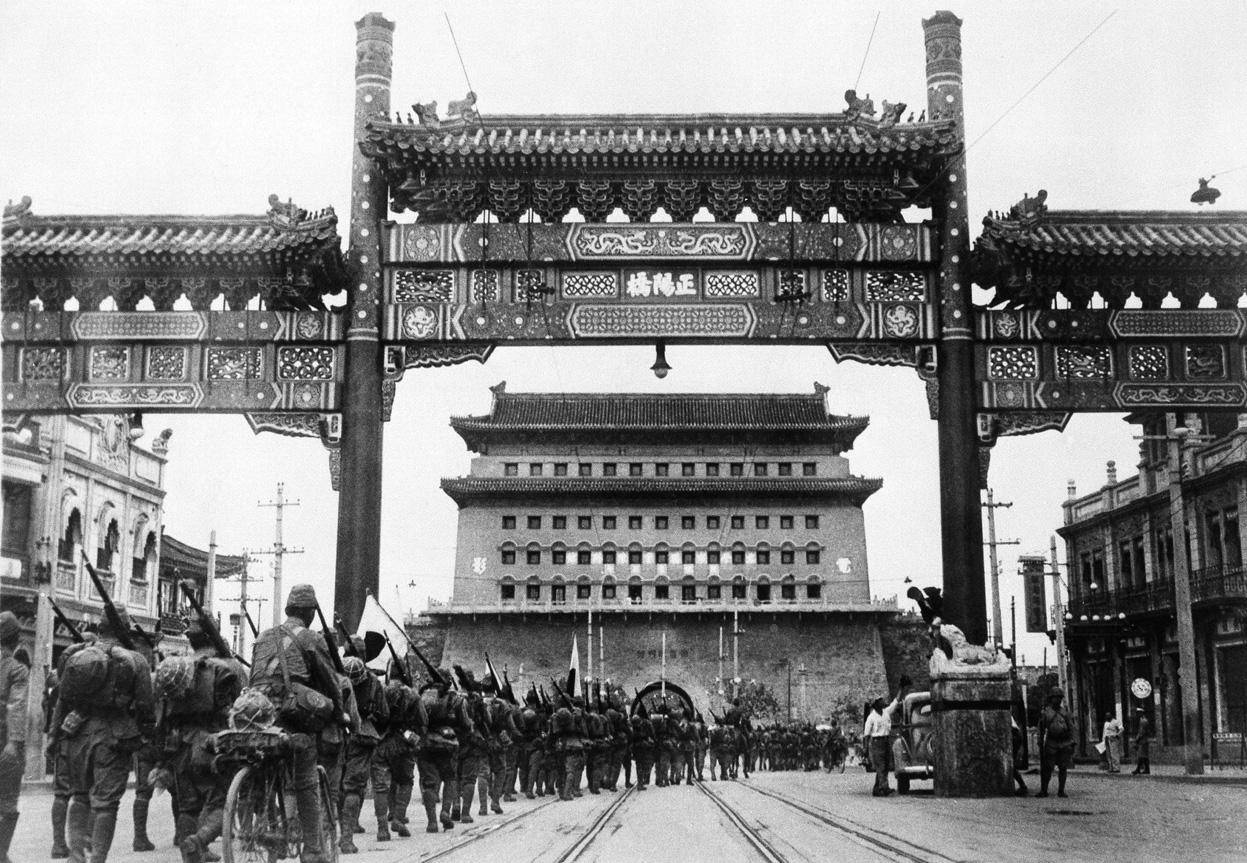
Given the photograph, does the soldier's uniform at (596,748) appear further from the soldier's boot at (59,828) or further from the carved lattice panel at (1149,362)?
the soldier's boot at (59,828)

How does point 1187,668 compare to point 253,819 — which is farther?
point 1187,668

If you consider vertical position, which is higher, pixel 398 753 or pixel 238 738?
pixel 238 738

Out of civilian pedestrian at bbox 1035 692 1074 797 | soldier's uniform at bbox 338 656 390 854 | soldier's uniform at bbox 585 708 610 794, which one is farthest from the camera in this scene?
soldier's uniform at bbox 585 708 610 794

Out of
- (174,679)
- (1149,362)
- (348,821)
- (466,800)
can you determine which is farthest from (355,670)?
(1149,362)

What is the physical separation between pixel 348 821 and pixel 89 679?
2875 mm

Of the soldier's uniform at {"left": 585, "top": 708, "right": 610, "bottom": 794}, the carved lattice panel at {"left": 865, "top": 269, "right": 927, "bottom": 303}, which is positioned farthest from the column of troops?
the carved lattice panel at {"left": 865, "top": 269, "right": 927, "bottom": 303}

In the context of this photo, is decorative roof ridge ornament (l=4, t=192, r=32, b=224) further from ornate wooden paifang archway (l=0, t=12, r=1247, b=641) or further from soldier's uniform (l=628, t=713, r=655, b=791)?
soldier's uniform (l=628, t=713, r=655, b=791)

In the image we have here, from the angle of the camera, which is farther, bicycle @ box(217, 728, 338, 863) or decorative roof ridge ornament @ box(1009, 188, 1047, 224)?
decorative roof ridge ornament @ box(1009, 188, 1047, 224)

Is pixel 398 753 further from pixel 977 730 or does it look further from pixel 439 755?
pixel 977 730

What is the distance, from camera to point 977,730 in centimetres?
1655

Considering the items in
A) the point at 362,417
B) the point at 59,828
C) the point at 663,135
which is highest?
the point at 663,135

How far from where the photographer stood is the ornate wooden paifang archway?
1814cm

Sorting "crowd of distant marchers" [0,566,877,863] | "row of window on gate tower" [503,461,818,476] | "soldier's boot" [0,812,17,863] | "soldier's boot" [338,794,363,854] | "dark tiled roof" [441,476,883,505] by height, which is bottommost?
"soldier's boot" [338,794,363,854]

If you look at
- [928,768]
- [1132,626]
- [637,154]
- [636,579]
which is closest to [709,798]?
[928,768]
